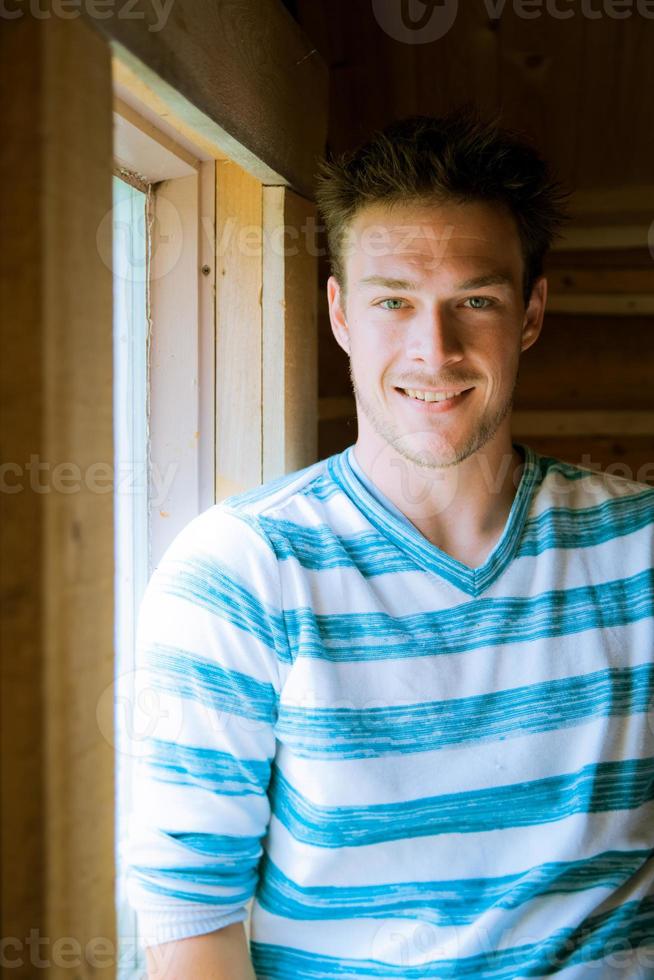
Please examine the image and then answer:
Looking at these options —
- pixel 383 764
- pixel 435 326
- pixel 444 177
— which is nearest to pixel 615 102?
pixel 444 177

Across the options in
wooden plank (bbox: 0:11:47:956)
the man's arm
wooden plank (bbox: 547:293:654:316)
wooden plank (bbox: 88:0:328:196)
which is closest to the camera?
wooden plank (bbox: 0:11:47:956)

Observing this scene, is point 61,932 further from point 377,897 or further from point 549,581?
point 549,581

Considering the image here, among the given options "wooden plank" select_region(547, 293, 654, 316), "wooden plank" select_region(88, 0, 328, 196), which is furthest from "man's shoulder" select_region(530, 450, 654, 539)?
"wooden plank" select_region(88, 0, 328, 196)

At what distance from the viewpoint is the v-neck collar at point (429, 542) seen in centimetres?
136

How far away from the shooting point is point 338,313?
1.62m

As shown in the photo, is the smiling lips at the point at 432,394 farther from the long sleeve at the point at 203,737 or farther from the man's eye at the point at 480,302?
A: the long sleeve at the point at 203,737

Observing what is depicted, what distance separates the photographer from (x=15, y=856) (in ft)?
2.59

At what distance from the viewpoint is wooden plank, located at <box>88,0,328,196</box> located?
105 cm

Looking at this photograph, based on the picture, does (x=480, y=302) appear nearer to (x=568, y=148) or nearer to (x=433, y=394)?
(x=433, y=394)

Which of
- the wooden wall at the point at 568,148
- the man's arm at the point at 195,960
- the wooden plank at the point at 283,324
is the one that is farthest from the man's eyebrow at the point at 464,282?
the man's arm at the point at 195,960

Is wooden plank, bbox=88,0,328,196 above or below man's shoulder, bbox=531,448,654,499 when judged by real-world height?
above

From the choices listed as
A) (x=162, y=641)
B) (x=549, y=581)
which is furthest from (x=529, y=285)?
(x=162, y=641)

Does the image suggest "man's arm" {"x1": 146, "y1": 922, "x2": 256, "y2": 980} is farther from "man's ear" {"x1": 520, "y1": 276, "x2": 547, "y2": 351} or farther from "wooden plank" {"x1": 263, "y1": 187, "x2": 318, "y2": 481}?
"man's ear" {"x1": 520, "y1": 276, "x2": 547, "y2": 351}

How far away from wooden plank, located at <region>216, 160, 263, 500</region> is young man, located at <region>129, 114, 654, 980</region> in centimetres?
21
